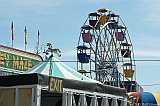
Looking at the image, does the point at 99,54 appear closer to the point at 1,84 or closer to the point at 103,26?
the point at 103,26

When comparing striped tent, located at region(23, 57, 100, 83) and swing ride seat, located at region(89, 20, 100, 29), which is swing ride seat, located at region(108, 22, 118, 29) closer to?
swing ride seat, located at region(89, 20, 100, 29)

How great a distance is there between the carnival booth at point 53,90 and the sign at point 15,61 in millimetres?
11269

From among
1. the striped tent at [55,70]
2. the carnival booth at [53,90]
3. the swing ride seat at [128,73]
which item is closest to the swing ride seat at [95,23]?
the swing ride seat at [128,73]

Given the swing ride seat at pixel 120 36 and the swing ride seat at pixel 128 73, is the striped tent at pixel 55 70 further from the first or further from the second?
the swing ride seat at pixel 120 36

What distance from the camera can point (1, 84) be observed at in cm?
940

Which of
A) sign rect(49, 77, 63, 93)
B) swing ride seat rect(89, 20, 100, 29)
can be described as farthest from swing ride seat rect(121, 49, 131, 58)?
sign rect(49, 77, 63, 93)

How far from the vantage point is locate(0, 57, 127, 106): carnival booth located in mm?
8898

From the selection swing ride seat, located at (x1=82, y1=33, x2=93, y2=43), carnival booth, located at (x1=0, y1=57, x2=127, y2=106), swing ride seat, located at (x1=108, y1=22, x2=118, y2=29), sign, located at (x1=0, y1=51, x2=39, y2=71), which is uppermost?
swing ride seat, located at (x1=108, y1=22, x2=118, y2=29)

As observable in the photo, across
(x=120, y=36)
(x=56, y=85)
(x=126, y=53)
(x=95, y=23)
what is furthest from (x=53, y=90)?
Result: (x=120, y=36)

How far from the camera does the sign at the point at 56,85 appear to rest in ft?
30.0

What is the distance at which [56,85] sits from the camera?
30.5ft

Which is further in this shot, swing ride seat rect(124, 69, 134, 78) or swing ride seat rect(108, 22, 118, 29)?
swing ride seat rect(108, 22, 118, 29)

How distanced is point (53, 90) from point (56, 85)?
171 mm

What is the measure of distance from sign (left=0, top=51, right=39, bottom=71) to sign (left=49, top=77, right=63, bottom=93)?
13637mm
